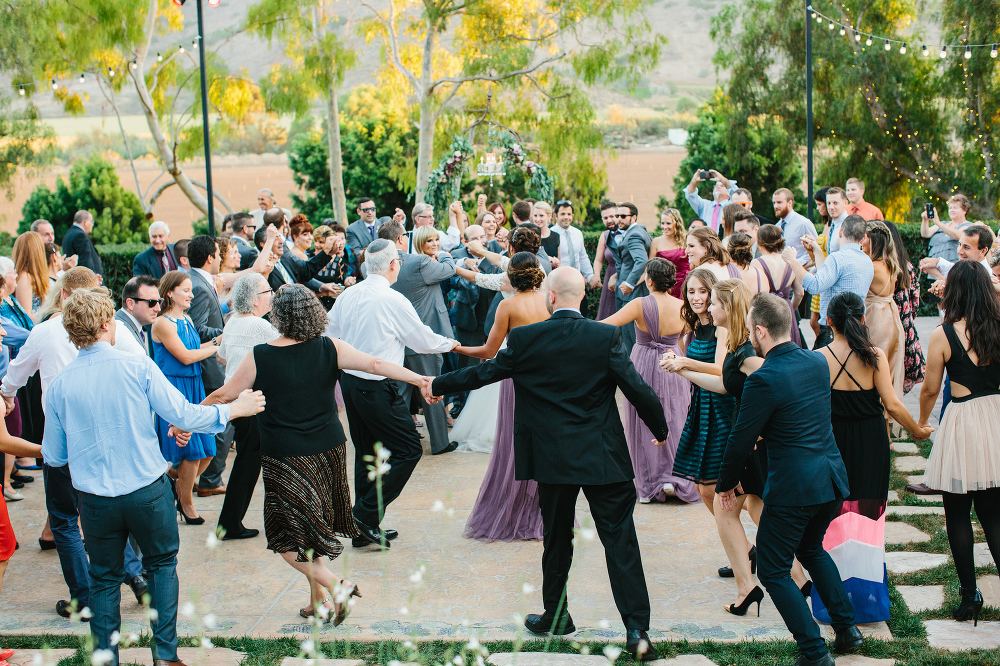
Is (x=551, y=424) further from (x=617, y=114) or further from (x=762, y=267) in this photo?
(x=617, y=114)


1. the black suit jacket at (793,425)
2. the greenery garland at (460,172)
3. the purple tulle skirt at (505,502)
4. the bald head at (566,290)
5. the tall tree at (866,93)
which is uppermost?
the tall tree at (866,93)

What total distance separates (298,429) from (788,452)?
7.30 feet

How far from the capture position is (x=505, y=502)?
5578 millimetres

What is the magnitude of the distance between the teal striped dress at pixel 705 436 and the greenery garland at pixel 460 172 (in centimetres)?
907

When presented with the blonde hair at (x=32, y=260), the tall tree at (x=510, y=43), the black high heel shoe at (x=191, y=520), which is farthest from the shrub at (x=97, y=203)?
the black high heel shoe at (x=191, y=520)

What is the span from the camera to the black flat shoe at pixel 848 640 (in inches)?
156

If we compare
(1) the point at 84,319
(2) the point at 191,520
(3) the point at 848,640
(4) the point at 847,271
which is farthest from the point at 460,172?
(3) the point at 848,640

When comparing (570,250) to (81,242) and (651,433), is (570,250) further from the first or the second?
(81,242)

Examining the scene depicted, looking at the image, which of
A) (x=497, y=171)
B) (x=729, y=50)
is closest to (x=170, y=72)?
(x=497, y=171)

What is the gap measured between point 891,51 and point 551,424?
60.2ft

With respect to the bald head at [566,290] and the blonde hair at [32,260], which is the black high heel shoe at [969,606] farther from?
the blonde hair at [32,260]

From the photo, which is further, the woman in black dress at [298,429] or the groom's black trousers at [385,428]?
the groom's black trousers at [385,428]

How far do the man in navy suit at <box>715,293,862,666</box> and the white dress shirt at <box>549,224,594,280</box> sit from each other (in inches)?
213

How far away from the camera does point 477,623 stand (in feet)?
14.3
